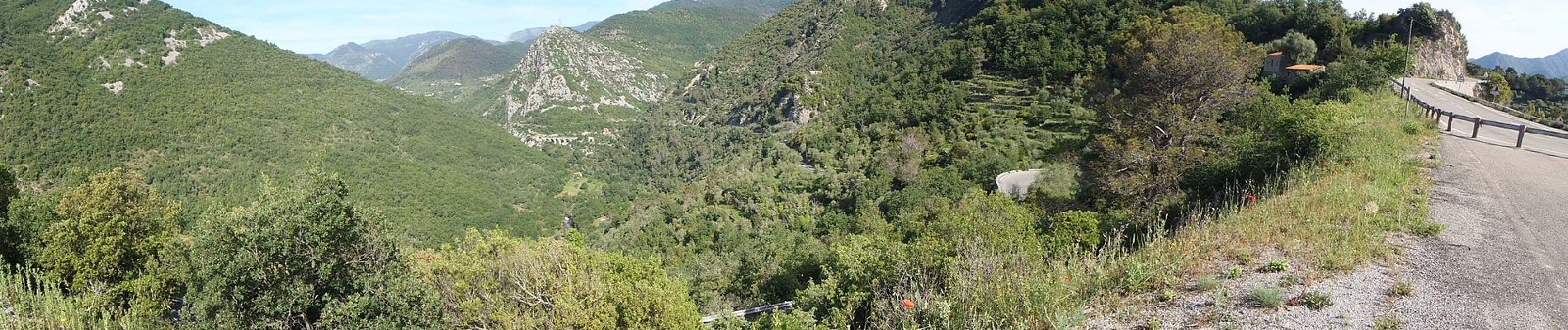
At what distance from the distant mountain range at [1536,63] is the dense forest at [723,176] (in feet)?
506

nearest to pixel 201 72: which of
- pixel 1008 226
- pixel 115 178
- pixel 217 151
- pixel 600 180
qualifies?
pixel 217 151

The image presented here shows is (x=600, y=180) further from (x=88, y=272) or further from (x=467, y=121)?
(x=88, y=272)

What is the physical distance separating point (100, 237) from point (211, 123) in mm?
49403

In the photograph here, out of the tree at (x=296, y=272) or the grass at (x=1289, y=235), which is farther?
the tree at (x=296, y=272)

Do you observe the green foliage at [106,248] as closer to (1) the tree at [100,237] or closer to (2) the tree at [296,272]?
(1) the tree at [100,237]

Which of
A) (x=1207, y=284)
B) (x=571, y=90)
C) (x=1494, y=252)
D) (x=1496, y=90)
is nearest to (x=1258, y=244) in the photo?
(x=1207, y=284)

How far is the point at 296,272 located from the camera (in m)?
12.8

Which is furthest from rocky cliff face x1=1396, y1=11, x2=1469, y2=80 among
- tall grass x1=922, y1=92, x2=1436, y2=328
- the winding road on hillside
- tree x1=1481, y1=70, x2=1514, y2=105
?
tall grass x1=922, y1=92, x2=1436, y2=328

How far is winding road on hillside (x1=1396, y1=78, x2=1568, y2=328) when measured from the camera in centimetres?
530

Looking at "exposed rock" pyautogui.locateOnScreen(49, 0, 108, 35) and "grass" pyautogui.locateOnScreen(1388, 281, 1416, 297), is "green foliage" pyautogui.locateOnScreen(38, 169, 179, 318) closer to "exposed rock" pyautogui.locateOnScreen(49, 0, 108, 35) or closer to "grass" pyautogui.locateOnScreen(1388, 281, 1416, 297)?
"grass" pyautogui.locateOnScreen(1388, 281, 1416, 297)

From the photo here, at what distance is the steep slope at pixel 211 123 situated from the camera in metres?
44.0

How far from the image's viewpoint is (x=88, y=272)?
15992mm

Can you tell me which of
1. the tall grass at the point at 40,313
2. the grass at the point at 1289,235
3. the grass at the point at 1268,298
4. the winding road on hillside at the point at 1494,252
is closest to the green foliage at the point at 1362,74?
the winding road on hillside at the point at 1494,252

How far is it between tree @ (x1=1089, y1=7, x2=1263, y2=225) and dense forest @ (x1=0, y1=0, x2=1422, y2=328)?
0.08 meters
